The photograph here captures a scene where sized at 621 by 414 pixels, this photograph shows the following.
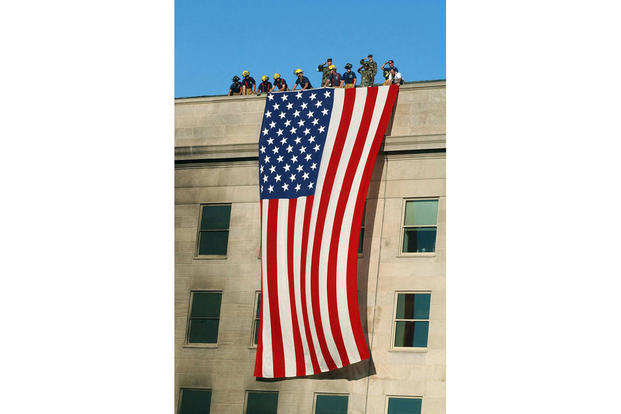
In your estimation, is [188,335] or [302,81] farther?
[188,335]

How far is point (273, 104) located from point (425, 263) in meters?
5.69

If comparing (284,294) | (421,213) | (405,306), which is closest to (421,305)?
(405,306)

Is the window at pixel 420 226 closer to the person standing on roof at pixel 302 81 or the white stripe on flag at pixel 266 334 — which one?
the white stripe on flag at pixel 266 334

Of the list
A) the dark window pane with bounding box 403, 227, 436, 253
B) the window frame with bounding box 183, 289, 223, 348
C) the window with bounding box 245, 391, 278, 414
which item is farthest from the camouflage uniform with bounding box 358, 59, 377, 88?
the window with bounding box 245, 391, 278, 414

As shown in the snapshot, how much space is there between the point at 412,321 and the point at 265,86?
7192 mm

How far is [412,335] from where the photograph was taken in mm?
22938

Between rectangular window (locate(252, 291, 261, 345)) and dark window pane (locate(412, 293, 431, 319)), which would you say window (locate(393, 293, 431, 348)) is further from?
rectangular window (locate(252, 291, 261, 345))

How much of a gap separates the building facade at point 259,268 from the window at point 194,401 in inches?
1.0

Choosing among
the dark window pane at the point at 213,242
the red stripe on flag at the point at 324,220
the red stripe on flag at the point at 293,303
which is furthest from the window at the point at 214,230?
the red stripe on flag at the point at 324,220

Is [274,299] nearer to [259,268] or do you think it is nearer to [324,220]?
[259,268]
